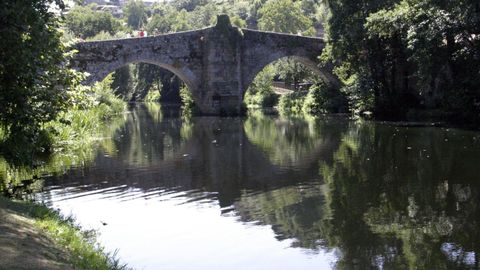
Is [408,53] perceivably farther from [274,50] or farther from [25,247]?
[25,247]

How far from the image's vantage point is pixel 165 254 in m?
7.28

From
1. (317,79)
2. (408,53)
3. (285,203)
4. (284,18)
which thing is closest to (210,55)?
(317,79)

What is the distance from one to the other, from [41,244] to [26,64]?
4410 mm

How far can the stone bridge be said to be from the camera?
30781 millimetres

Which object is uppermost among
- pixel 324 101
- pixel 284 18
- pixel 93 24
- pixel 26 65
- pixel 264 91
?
pixel 93 24

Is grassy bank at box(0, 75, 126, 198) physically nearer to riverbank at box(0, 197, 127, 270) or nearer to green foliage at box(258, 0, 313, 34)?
riverbank at box(0, 197, 127, 270)

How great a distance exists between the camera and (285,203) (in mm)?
9719

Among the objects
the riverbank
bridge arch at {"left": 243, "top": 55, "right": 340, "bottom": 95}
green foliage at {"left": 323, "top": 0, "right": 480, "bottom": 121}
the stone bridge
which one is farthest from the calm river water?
bridge arch at {"left": 243, "top": 55, "right": 340, "bottom": 95}

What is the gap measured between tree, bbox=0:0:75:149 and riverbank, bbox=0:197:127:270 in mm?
2382

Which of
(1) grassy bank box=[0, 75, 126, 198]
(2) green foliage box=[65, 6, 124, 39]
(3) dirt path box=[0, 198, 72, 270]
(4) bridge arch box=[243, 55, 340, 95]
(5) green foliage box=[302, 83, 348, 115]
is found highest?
(2) green foliage box=[65, 6, 124, 39]

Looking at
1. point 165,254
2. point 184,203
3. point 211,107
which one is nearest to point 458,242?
point 165,254

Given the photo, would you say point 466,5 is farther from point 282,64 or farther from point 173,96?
point 173,96

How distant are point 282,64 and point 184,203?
3825 centimetres

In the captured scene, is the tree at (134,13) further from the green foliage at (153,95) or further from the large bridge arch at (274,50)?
the large bridge arch at (274,50)
